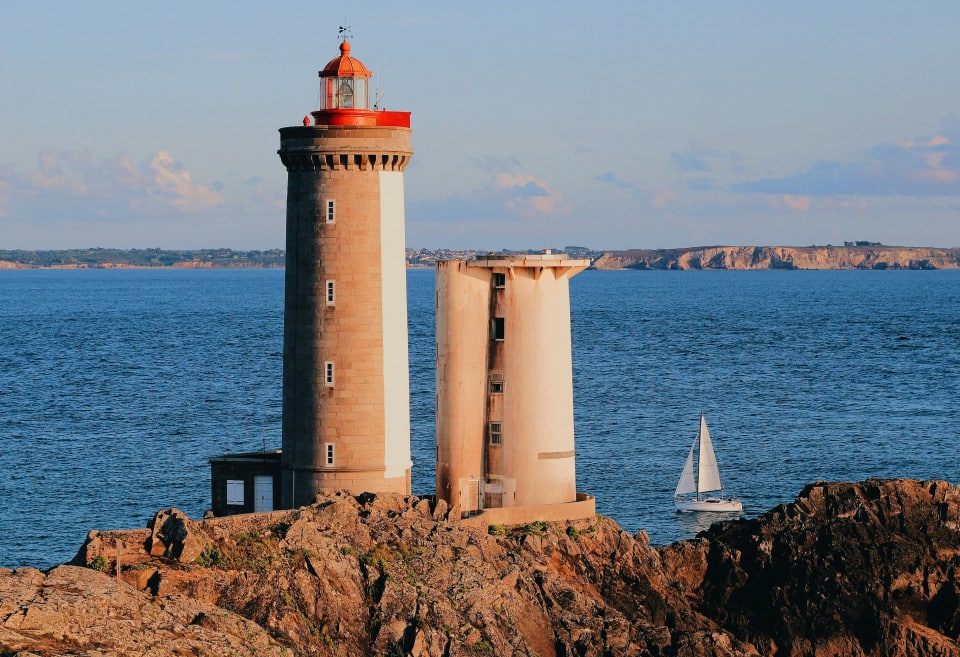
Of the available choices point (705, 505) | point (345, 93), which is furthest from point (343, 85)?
point (705, 505)

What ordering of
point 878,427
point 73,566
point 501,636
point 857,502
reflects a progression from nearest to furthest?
point 73,566
point 501,636
point 857,502
point 878,427

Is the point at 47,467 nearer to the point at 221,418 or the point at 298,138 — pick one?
the point at 221,418

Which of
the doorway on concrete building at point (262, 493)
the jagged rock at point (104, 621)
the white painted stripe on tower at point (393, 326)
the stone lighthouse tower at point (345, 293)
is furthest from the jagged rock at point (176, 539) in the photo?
the doorway on concrete building at point (262, 493)

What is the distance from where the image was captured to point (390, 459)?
3616 cm

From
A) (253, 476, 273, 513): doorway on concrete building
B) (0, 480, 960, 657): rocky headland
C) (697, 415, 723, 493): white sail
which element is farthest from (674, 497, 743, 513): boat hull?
(253, 476, 273, 513): doorway on concrete building

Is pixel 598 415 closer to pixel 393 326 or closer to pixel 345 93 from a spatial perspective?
pixel 393 326

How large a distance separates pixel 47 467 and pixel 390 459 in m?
27.8

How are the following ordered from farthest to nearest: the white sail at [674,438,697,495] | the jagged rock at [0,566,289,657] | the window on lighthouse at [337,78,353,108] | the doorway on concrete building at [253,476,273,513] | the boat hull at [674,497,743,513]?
1. the white sail at [674,438,697,495]
2. the boat hull at [674,497,743,513]
3. the doorway on concrete building at [253,476,273,513]
4. the window on lighthouse at [337,78,353,108]
5. the jagged rock at [0,566,289,657]

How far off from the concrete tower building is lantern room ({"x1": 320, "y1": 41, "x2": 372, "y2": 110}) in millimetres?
4604

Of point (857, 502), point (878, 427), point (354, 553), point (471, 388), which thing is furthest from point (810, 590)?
point (878, 427)

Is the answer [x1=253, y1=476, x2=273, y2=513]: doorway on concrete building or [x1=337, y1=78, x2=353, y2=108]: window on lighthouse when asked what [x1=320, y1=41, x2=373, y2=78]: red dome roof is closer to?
[x1=337, y1=78, x2=353, y2=108]: window on lighthouse

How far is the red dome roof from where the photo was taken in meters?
36.4

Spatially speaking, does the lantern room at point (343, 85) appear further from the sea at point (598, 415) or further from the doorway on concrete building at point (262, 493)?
the sea at point (598, 415)

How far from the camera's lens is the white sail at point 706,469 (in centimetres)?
5831
